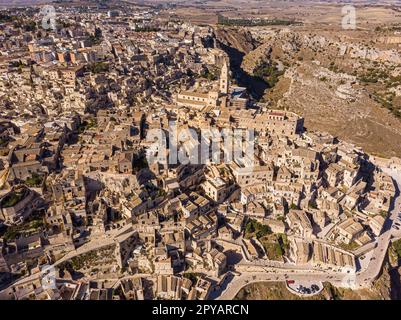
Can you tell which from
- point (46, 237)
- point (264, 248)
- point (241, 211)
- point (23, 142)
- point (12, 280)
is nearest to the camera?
point (12, 280)

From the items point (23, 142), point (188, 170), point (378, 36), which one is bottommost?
point (188, 170)

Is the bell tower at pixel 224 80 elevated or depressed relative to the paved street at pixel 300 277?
elevated

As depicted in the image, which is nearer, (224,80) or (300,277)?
(300,277)

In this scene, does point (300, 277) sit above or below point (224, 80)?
below

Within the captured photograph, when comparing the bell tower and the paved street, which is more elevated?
the bell tower

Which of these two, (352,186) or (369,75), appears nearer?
(352,186)

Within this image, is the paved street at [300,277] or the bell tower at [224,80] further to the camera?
the bell tower at [224,80]

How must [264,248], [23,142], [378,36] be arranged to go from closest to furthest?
[264,248], [23,142], [378,36]

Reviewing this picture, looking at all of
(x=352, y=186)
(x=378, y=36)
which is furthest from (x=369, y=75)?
(x=352, y=186)

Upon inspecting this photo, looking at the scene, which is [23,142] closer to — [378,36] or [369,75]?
[369,75]

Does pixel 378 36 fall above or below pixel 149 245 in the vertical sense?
above

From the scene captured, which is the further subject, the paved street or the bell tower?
the bell tower
